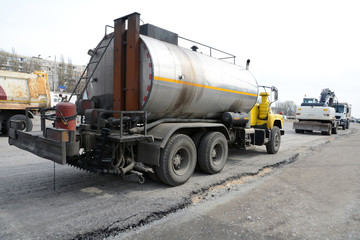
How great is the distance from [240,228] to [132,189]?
7.30ft

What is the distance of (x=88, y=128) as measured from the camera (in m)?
4.76

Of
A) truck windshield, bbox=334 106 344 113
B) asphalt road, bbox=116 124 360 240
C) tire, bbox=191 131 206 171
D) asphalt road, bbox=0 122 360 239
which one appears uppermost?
truck windshield, bbox=334 106 344 113

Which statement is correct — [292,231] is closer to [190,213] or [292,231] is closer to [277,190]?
[190,213]

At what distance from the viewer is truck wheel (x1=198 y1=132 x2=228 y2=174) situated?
5820mm

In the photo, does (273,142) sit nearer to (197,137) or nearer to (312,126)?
(197,137)

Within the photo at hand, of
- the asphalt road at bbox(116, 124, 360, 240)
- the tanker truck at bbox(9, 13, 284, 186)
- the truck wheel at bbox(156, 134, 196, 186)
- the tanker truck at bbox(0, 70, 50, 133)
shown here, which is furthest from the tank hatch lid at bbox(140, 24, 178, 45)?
the tanker truck at bbox(0, 70, 50, 133)

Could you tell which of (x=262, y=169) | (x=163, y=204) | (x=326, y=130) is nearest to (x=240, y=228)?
(x=163, y=204)

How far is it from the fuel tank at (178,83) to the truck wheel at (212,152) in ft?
2.21

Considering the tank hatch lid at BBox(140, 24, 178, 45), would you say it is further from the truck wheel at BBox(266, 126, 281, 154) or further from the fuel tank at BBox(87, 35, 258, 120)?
the truck wheel at BBox(266, 126, 281, 154)

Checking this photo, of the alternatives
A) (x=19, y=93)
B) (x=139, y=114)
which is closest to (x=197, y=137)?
(x=139, y=114)

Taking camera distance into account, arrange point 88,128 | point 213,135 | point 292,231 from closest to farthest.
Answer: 1. point 292,231
2. point 88,128
3. point 213,135

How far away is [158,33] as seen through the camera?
548cm

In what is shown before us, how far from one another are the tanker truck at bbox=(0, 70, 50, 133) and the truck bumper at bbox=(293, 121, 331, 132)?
17.5 meters

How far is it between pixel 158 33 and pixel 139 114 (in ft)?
6.14
